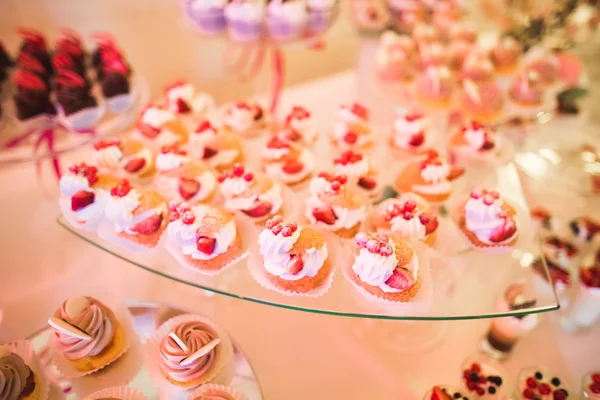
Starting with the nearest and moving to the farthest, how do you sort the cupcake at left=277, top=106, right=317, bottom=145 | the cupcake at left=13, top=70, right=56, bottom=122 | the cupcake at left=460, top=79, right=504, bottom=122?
the cupcake at left=13, top=70, right=56, bottom=122 → the cupcake at left=277, top=106, right=317, bottom=145 → the cupcake at left=460, top=79, right=504, bottom=122

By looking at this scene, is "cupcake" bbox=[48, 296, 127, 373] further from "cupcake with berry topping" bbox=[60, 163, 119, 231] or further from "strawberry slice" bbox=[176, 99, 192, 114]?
"strawberry slice" bbox=[176, 99, 192, 114]

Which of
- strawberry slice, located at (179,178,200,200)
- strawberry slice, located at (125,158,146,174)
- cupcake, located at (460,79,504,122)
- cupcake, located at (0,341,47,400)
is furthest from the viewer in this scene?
cupcake, located at (460,79,504,122)

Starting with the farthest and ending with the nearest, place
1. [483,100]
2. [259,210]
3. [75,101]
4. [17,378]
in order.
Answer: [483,100] → [75,101] → [259,210] → [17,378]

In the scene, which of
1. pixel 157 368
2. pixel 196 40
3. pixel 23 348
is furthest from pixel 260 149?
pixel 196 40

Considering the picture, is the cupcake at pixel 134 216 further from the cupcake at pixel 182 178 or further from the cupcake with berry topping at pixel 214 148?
the cupcake with berry topping at pixel 214 148

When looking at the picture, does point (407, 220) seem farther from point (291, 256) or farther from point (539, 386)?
point (539, 386)

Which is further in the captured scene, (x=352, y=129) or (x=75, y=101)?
(x=352, y=129)

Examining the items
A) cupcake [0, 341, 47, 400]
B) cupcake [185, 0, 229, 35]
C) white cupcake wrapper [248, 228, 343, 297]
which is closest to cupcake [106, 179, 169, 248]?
white cupcake wrapper [248, 228, 343, 297]

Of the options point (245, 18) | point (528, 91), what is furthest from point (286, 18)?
point (528, 91)

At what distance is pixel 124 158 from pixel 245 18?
0.81 metres

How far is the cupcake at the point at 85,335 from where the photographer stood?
4.45 feet

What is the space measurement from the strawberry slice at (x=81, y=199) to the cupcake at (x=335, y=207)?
73cm

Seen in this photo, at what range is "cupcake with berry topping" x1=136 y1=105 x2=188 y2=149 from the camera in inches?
77.0

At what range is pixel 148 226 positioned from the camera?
60.9 inches
